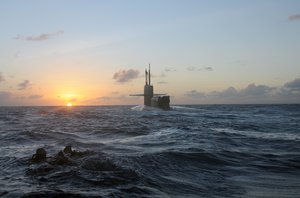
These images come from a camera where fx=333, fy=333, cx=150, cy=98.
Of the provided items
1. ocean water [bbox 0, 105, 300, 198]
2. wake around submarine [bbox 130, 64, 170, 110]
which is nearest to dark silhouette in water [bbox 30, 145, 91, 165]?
ocean water [bbox 0, 105, 300, 198]

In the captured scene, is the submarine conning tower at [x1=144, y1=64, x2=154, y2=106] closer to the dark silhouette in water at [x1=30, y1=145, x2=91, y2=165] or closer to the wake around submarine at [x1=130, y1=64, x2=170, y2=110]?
the wake around submarine at [x1=130, y1=64, x2=170, y2=110]

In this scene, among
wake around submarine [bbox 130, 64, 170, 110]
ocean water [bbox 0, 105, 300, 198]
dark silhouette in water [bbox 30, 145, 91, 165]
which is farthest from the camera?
wake around submarine [bbox 130, 64, 170, 110]

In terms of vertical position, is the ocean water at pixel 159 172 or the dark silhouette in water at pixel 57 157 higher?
the dark silhouette in water at pixel 57 157

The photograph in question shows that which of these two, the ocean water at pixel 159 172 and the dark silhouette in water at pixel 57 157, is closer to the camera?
the ocean water at pixel 159 172

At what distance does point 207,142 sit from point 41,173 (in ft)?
42.8

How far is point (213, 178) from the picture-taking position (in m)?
12.2

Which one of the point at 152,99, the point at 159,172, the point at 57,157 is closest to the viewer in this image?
the point at 159,172

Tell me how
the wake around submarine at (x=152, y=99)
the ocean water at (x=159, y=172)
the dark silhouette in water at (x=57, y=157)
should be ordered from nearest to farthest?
the ocean water at (x=159, y=172) < the dark silhouette in water at (x=57, y=157) < the wake around submarine at (x=152, y=99)

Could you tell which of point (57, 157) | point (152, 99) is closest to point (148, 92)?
point (152, 99)

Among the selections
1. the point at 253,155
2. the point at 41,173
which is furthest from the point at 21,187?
the point at 253,155

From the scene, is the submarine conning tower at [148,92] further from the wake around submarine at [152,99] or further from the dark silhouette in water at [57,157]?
the dark silhouette in water at [57,157]

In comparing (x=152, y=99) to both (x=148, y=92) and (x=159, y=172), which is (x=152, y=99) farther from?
(x=159, y=172)

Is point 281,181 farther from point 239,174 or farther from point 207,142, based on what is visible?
point 207,142

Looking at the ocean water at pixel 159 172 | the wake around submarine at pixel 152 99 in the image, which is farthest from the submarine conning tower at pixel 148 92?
the ocean water at pixel 159 172
